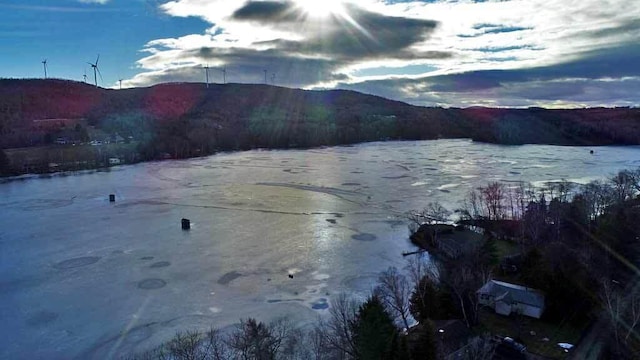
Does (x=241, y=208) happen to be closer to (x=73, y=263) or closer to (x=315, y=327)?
(x=73, y=263)

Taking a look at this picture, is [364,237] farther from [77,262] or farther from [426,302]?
[77,262]

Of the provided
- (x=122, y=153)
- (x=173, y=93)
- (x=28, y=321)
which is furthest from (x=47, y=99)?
(x=28, y=321)

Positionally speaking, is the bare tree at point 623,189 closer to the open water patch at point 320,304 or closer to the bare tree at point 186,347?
the open water patch at point 320,304

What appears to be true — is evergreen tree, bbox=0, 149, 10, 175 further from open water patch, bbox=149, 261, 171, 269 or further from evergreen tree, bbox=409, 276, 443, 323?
evergreen tree, bbox=409, 276, 443, 323

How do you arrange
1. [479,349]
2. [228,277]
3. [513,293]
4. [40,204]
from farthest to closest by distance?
[40,204] < [228,277] < [513,293] < [479,349]

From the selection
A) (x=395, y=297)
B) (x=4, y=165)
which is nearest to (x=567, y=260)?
(x=395, y=297)
